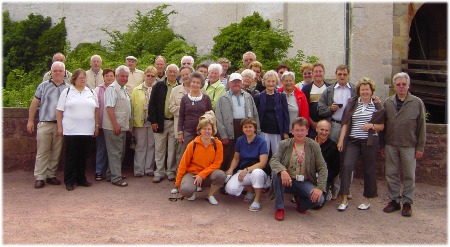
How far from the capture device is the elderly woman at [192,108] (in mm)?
6461

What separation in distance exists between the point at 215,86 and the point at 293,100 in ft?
3.59

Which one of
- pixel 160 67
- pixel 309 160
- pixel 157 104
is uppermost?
pixel 160 67

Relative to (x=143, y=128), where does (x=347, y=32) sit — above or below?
above

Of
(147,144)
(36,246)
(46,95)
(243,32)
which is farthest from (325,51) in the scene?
(36,246)

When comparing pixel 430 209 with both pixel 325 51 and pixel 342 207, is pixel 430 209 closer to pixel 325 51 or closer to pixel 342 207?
pixel 342 207

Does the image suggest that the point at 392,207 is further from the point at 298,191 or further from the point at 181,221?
the point at 181,221

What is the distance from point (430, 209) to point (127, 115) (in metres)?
4.24

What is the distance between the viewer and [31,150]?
24.9ft

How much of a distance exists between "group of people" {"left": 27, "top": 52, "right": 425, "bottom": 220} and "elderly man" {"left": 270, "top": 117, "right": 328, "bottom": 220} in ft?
0.04

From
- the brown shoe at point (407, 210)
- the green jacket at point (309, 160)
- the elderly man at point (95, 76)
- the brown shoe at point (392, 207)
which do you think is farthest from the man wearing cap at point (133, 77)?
the brown shoe at point (407, 210)

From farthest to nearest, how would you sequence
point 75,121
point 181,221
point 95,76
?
1. point 95,76
2. point 75,121
3. point 181,221

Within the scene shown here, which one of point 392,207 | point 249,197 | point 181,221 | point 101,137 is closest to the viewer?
point 181,221

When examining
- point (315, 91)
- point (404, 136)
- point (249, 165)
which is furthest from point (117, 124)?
point (404, 136)

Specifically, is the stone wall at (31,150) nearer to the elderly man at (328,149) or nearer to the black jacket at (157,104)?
the elderly man at (328,149)
